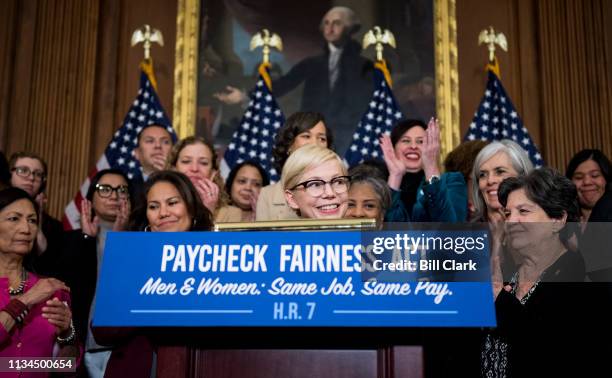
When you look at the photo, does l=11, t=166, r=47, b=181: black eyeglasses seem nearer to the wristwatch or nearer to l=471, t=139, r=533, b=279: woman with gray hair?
the wristwatch

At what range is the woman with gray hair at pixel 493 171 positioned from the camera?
3812 mm

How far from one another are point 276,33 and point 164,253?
21.2 ft

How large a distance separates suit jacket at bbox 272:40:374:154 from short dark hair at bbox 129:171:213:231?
13.5 feet

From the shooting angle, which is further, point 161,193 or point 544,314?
point 161,193

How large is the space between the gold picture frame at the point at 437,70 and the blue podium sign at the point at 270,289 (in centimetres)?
587

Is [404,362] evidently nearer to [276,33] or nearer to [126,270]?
[126,270]

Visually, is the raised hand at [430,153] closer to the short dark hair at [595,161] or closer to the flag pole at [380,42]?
the short dark hair at [595,161]

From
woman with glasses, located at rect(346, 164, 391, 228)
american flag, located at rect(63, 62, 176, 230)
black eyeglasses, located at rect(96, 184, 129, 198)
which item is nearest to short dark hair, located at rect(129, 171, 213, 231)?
woman with glasses, located at rect(346, 164, 391, 228)

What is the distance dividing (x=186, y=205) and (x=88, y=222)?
1.42m

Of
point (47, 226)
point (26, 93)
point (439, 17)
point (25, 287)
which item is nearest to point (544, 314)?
point (25, 287)

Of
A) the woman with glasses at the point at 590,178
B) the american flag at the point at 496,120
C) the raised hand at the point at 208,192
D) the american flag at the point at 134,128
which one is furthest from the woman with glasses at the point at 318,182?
Answer: the american flag at the point at 496,120

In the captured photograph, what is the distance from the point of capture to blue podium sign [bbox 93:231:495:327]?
195cm

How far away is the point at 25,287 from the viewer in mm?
3773

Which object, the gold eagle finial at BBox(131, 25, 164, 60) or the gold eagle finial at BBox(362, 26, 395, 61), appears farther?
the gold eagle finial at BBox(131, 25, 164, 60)
